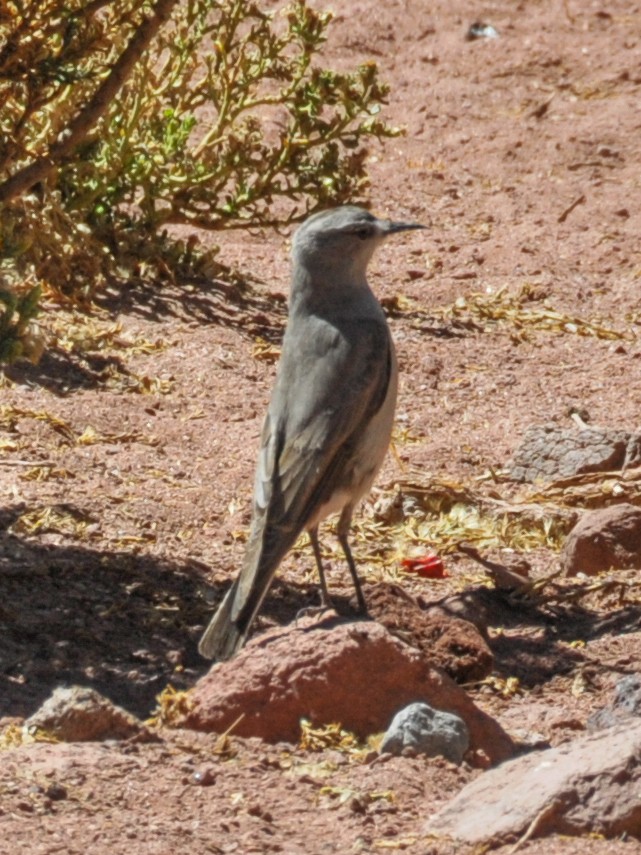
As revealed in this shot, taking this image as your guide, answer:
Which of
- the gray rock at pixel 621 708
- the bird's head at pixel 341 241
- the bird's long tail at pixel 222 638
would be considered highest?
the bird's head at pixel 341 241

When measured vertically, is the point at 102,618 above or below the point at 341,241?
below

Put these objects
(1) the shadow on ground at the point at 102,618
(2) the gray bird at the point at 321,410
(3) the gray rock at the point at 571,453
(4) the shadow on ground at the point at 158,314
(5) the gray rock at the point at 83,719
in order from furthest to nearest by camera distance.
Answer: (4) the shadow on ground at the point at 158,314 < (3) the gray rock at the point at 571,453 < (2) the gray bird at the point at 321,410 < (1) the shadow on ground at the point at 102,618 < (5) the gray rock at the point at 83,719

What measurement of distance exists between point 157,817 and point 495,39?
962cm

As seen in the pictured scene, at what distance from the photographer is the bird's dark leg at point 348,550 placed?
223 inches

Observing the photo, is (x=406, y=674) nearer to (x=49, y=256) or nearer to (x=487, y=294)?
(x=49, y=256)

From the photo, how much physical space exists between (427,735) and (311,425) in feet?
4.94

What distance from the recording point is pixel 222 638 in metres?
5.07

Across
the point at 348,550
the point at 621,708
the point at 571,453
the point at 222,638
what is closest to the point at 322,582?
the point at 348,550

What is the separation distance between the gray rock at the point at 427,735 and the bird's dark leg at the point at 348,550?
1.07m

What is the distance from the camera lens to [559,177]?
10.9 m

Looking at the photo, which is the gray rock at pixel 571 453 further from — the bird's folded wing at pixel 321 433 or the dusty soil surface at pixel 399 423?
the bird's folded wing at pixel 321 433

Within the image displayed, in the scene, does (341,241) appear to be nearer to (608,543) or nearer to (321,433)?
(321,433)

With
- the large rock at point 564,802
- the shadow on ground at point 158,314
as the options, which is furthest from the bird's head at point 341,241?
the large rock at point 564,802

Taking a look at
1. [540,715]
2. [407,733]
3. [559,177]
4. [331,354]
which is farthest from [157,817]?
[559,177]
